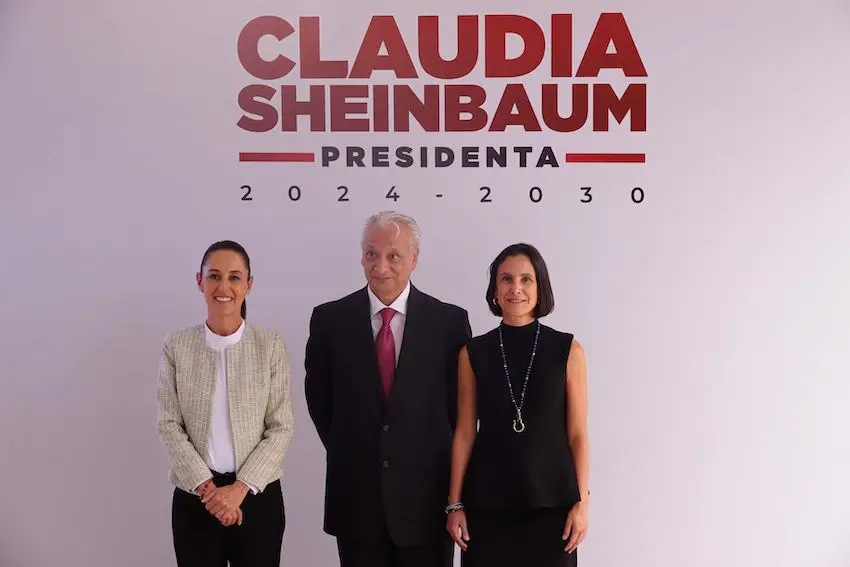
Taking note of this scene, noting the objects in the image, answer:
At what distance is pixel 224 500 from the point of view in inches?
107

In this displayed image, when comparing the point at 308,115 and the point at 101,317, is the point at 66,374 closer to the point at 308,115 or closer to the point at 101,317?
the point at 101,317

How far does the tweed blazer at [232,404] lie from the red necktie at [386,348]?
39cm

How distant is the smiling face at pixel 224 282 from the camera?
112 inches

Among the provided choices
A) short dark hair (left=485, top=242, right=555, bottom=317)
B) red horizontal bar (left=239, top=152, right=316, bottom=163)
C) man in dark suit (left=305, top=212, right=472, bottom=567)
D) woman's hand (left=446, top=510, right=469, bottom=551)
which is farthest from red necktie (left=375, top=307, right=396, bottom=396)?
red horizontal bar (left=239, top=152, right=316, bottom=163)

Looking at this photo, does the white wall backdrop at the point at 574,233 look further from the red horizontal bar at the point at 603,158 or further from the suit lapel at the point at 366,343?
the suit lapel at the point at 366,343

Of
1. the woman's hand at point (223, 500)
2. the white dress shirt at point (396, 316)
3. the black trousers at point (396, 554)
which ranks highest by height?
the white dress shirt at point (396, 316)

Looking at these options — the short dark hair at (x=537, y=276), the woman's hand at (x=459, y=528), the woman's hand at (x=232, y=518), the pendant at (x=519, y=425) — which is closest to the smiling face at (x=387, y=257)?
the short dark hair at (x=537, y=276)

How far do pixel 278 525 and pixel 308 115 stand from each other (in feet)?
5.48

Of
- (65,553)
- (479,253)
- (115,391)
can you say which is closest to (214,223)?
(115,391)

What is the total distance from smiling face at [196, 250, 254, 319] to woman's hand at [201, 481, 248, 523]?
0.59 m

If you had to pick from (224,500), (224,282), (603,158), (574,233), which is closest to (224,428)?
(224,500)

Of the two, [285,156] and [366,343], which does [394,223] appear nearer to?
[366,343]

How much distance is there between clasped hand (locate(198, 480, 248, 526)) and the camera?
272 centimetres

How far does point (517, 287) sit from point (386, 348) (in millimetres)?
512
